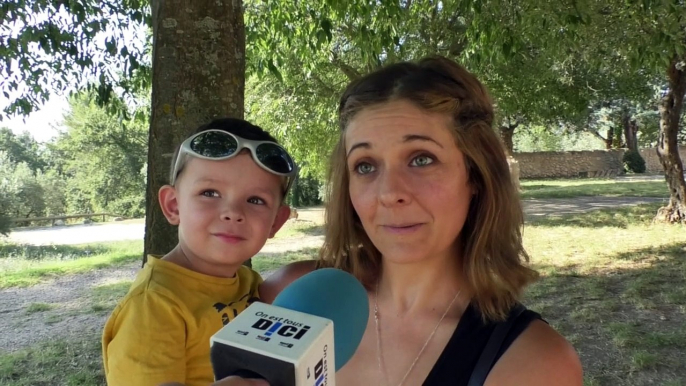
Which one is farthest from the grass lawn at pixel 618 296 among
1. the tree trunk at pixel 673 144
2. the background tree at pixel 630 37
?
the background tree at pixel 630 37

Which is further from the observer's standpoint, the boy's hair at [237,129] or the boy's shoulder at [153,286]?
the boy's hair at [237,129]

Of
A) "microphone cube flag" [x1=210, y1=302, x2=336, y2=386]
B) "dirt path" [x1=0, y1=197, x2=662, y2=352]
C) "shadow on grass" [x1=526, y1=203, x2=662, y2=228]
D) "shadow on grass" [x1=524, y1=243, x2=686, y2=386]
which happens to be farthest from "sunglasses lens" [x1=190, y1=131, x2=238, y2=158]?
"shadow on grass" [x1=526, y1=203, x2=662, y2=228]

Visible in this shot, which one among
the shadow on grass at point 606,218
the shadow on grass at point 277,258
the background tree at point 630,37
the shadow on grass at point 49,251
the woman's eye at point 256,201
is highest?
the background tree at point 630,37

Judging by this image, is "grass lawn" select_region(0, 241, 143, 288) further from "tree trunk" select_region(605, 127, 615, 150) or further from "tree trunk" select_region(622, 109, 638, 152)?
"tree trunk" select_region(605, 127, 615, 150)

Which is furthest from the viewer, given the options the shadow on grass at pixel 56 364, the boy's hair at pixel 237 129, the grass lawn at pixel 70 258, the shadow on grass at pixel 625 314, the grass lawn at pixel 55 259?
the grass lawn at pixel 55 259

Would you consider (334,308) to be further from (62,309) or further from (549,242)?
(549,242)

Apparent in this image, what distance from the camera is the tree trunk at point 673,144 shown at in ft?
38.2

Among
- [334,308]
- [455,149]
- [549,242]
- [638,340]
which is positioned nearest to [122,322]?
[334,308]

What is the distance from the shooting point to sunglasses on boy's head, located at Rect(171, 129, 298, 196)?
185cm

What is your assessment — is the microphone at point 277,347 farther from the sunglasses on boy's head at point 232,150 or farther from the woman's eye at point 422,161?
the sunglasses on boy's head at point 232,150

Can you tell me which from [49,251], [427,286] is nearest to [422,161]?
[427,286]

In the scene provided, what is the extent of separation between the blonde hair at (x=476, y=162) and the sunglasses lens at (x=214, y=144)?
378mm

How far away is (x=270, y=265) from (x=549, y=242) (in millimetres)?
6004

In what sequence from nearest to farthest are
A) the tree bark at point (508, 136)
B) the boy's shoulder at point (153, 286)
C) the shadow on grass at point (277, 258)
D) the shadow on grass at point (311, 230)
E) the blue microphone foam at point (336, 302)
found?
the blue microphone foam at point (336, 302)
the boy's shoulder at point (153, 286)
the tree bark at point (508, 136)
the shadow on grass at point (277, 258)
the shadow on grass at point (311, 230)
